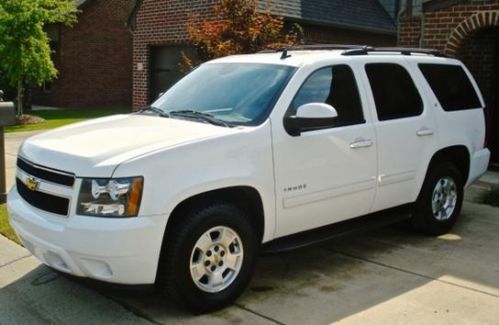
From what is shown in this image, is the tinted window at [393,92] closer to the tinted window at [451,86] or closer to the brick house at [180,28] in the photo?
the tinted window at [451,86]

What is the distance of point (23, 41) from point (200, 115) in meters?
13.5

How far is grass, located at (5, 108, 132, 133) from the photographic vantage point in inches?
634

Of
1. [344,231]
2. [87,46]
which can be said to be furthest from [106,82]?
[344,231]

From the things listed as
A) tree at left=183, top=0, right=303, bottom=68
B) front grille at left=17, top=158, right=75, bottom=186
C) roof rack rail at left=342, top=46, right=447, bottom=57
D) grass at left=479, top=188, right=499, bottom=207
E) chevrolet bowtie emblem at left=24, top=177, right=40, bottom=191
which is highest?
tree at left=183, top=0, right=303, bottom=68

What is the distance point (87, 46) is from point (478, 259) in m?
19.7

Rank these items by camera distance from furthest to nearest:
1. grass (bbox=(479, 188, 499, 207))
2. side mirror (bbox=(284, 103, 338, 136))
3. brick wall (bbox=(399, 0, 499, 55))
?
brick wall (bbox=(399, 0, 499, 55)) < grass (bbox=(479, 188, 499, 207)) < side mirror (bbox=(284, 103, 338, 136))

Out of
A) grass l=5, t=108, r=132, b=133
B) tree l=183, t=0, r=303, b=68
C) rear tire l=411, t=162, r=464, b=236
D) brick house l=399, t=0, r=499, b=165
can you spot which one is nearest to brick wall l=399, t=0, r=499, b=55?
brick house l=399, t=0, r=499, b=165

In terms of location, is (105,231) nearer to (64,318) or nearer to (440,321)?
(64,318)

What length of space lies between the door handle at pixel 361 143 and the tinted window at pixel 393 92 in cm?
33

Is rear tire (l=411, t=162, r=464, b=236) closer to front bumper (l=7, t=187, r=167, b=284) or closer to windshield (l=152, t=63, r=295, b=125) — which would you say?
windshield (l=152, t=63, r=295, b=125)

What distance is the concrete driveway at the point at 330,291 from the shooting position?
4.39 meters

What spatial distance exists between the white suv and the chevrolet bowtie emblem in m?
0.01

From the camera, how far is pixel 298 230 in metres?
4.94

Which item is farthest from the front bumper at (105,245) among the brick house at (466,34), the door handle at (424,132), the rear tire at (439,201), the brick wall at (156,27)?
the brick wall at (156,27)
